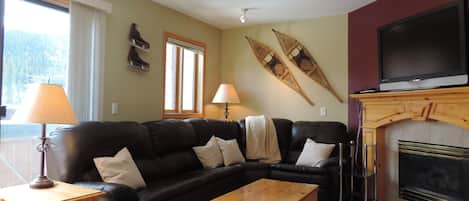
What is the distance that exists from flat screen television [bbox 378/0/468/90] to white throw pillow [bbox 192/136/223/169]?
1899mm

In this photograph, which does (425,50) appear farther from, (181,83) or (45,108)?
(45,108)

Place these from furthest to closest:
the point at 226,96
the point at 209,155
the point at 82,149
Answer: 1. the point at 226,96
2. the point at 209,155
3. the point at 82,149

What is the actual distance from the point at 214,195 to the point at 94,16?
2.07m

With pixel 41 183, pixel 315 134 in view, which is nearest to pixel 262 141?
pixel 315 134

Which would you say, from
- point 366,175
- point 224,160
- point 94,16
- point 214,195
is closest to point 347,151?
point 366,175

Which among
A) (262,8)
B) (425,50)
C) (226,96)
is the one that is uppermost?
(262,8)

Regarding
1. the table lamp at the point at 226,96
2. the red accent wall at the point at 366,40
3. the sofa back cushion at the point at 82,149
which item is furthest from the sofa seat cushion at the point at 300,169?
the sofa back cushion at the point at 82,149

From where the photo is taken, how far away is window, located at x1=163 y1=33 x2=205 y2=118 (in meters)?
4.40

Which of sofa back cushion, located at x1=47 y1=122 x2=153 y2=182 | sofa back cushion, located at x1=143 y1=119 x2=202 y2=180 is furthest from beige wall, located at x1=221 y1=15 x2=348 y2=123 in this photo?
sofa back cushion, located at x1=47 y1=122 x2=153 y2=182

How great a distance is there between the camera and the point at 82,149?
258 cm

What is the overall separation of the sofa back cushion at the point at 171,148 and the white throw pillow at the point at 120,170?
0.29 metres

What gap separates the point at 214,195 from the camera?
3230 millimetres

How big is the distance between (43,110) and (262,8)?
2899 millimetres

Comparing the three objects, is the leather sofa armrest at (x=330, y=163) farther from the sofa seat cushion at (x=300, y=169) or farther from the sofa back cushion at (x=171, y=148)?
the sofa back cushion at (x=171, y=148)
